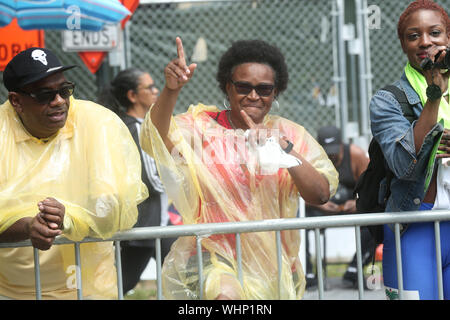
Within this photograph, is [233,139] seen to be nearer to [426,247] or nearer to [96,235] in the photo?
[96,235]

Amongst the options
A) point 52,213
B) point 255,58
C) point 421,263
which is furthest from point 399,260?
point 52,213

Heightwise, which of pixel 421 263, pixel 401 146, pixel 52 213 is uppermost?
pixel 401 146

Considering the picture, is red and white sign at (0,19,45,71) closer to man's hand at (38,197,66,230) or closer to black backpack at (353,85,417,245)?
man's hand at (38,197,66,230)

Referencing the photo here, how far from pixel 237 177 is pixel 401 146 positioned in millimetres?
772

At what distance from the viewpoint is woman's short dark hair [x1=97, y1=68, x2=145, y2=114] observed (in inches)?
240

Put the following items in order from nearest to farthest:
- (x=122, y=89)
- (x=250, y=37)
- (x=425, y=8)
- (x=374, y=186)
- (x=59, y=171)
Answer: (x=59, y=171)
(x=425, y=8)
(x=374, y=186)
(x=122, y=89)
(x=250, y=37)

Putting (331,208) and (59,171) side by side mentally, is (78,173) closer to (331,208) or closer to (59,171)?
(59,171)

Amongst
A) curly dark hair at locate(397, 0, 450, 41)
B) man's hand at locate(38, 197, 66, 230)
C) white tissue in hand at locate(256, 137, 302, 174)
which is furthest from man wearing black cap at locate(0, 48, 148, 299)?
curly dark hair at locate(397, 0, 450, 41)

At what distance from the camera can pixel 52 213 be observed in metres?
3.29

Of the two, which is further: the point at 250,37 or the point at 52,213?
the point at 250,37

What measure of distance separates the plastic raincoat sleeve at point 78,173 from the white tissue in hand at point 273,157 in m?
0.60

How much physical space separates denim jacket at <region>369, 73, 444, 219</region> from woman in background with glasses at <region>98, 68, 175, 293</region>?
5.51 ft

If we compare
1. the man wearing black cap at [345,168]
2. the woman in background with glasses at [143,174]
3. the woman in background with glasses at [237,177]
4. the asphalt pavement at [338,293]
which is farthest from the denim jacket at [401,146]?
the man wearing black cap at [345,168]
